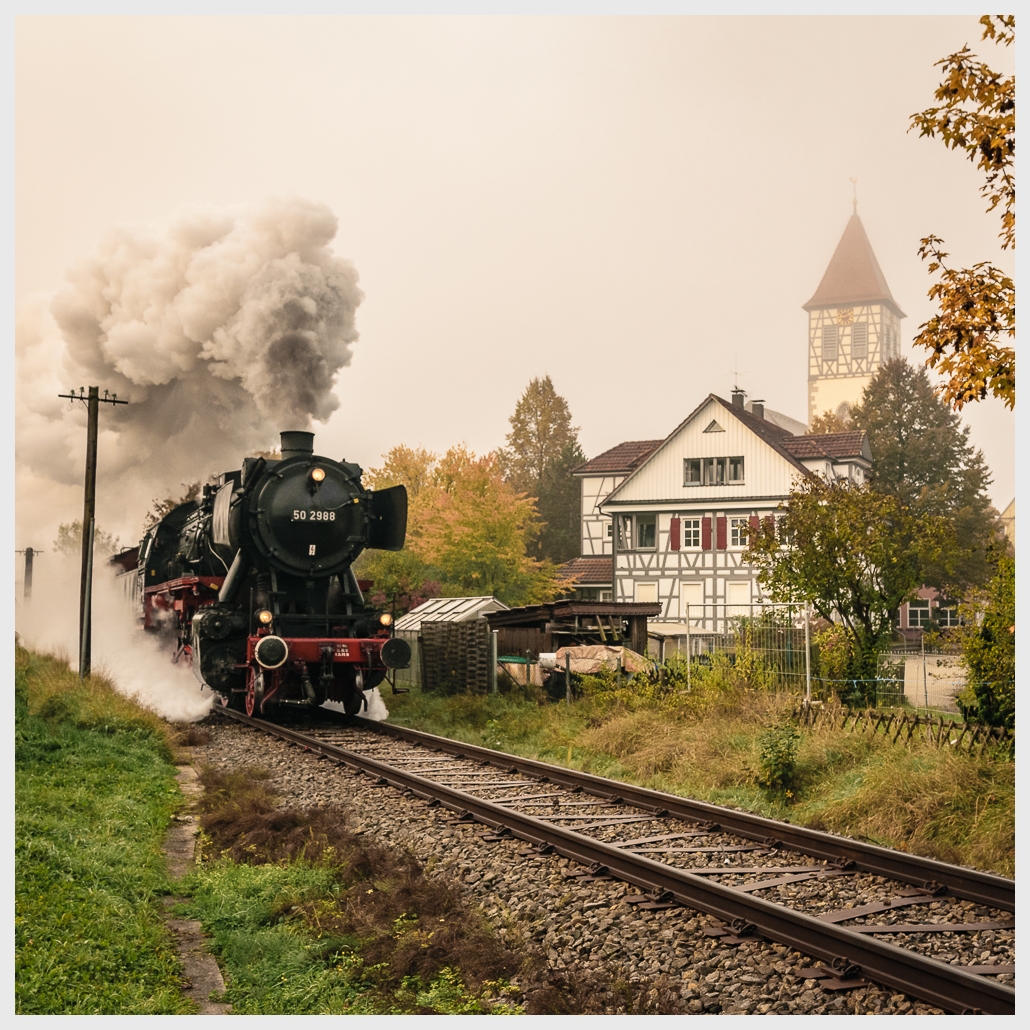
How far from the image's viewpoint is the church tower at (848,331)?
6502 centimetres

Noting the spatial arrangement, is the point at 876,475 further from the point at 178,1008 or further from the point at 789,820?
the point at 178,1008

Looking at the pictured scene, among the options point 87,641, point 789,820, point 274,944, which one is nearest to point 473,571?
point 87,641

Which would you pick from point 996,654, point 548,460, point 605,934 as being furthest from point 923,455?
point 605,934

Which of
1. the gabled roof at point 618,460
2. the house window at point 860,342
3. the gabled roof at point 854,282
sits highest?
the gabled roof at point 854,282

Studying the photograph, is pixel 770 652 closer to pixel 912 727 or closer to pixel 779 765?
pixel 912 727

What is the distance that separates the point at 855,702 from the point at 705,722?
10.1 feet

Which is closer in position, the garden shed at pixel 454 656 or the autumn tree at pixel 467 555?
the garden shed at pixel 454 656

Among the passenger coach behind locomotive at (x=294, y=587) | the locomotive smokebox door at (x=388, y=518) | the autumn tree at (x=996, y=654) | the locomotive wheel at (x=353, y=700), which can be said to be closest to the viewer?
the autumn tree at (x=996, y=654)

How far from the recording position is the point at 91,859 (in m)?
6.67

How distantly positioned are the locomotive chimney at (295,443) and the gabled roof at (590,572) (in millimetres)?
20126

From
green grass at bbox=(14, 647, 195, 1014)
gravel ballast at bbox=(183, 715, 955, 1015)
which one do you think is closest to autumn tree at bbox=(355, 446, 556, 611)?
green grass at bbox=(14, 647, 195, 1014)

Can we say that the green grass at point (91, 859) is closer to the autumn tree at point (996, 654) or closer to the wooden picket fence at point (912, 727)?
the wooden picket fence at point (912, 727)

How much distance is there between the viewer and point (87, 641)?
1608 centimetres

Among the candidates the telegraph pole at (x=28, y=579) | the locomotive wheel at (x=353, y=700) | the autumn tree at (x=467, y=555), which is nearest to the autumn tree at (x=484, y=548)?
the autumn tree at (x=467, y=555)
